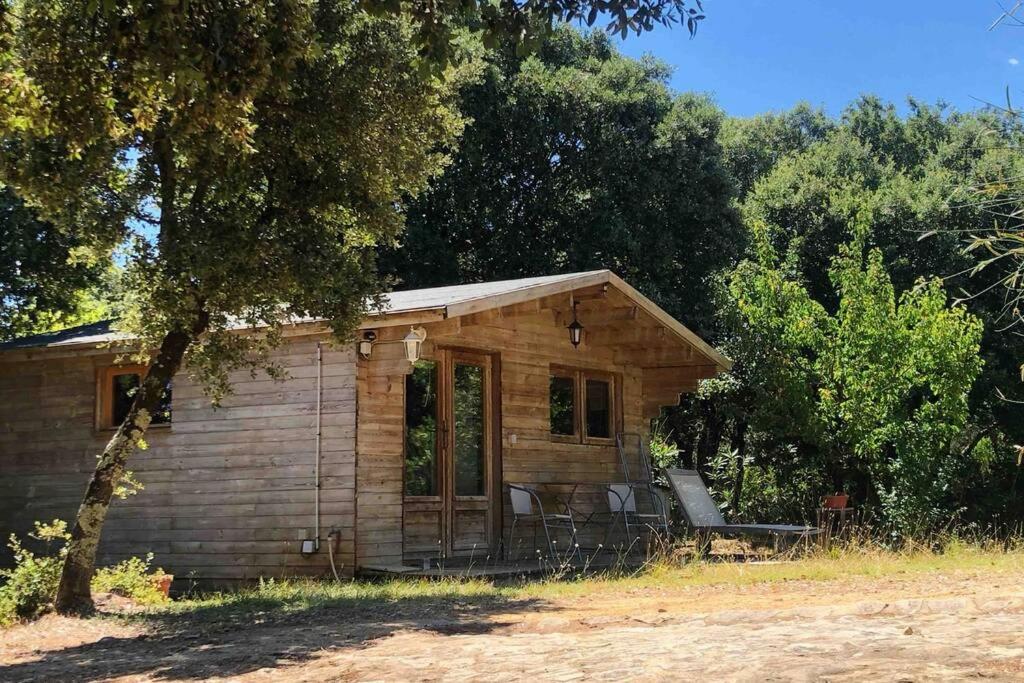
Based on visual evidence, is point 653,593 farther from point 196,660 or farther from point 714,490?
point 714,490

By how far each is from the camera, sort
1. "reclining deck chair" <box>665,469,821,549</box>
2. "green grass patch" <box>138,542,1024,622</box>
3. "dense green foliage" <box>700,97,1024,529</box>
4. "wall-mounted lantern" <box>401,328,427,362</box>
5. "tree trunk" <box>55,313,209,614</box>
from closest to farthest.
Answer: "green grass patch" <box>138,542,1024,622</box>, "tree trunk" <box>55,313,209,614</box>, "wall-mounted lantern" <box>401,328,427,362</box>, "reclining deck chair" <box>665,469,821,549</box>, "dense green foliage" <box>700,97,1024,529</box>

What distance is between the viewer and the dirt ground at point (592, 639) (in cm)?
448

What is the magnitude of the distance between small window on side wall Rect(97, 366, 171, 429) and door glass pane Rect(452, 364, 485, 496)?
3.62m

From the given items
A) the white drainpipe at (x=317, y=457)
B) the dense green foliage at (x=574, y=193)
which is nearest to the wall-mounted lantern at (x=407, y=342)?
the white drainpipe at (x=317, y=457)

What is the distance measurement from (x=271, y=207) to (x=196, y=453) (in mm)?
3798

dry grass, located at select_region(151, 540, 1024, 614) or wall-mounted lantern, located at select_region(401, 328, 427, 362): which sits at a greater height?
wall-mounted lantern, located at select_region(401, 328, 427, 362)

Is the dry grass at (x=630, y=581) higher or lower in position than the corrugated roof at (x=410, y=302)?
lower

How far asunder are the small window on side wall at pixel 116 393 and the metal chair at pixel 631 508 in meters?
5.65

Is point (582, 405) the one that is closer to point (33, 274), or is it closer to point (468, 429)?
point (468, 429)

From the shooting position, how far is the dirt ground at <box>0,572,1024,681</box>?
448cm

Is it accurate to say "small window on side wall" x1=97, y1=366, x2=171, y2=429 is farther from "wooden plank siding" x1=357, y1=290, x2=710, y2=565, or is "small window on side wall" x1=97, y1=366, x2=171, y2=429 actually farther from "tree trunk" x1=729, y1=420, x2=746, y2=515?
"tree trunk" x1=729, y1=420, x2=746, y2=515

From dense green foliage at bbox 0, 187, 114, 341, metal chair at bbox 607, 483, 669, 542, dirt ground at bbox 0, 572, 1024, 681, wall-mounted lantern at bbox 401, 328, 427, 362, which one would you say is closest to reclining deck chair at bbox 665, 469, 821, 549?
metal chair at bbox 607, 483, 669, 542

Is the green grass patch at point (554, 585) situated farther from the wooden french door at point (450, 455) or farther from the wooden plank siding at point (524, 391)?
the wooden french door at point (450, 455)

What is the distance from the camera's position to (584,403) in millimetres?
13523
